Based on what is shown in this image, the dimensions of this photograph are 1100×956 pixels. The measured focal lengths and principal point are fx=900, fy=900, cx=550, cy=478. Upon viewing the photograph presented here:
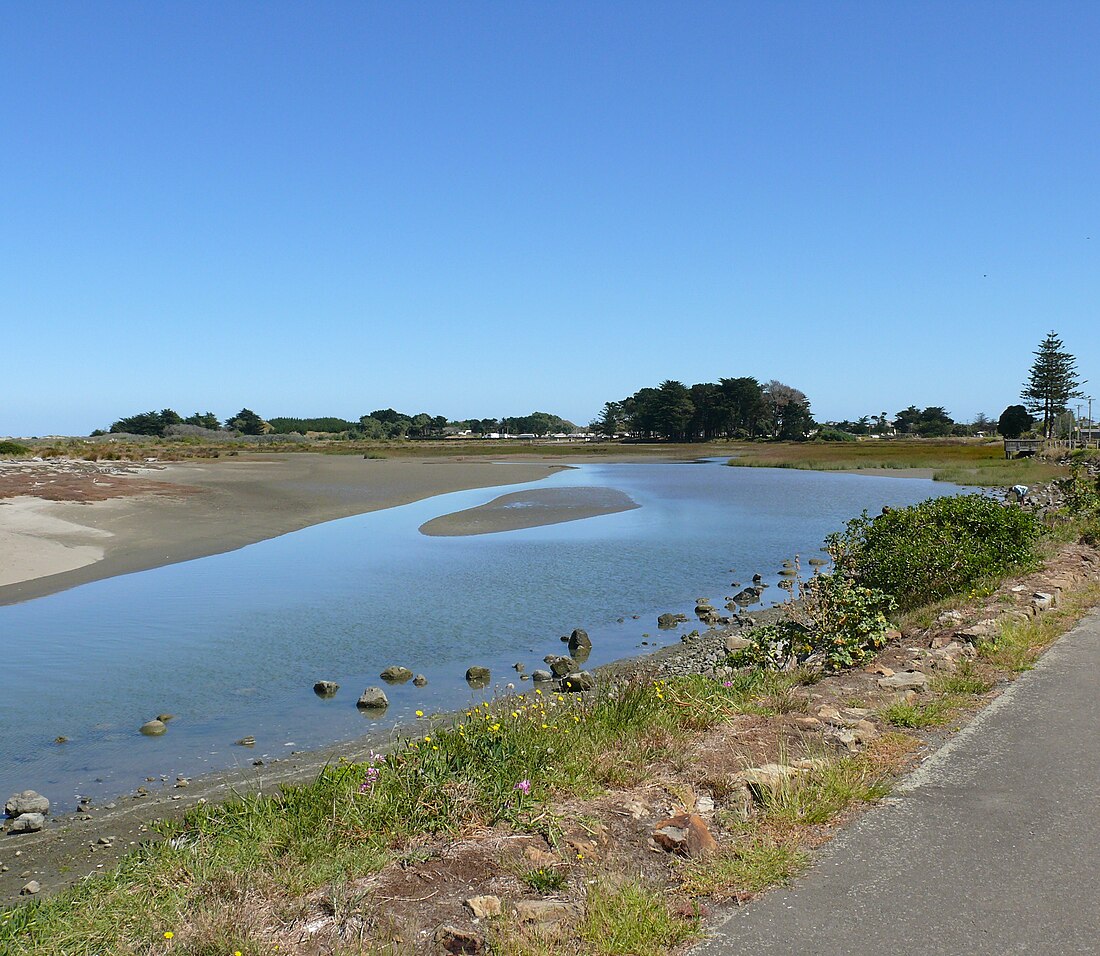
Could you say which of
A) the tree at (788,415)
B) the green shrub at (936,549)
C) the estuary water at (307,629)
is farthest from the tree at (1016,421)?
the green shrub at (936,549)

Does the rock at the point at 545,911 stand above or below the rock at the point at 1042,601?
below

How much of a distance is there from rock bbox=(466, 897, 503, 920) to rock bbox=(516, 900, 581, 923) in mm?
96

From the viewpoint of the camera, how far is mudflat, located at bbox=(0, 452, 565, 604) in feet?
72.2

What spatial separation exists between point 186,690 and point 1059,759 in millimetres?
10190

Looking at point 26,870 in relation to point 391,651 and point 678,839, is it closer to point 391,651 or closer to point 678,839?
point 678,839

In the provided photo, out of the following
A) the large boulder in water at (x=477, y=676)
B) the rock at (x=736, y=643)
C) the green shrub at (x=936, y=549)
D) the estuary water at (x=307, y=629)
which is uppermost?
Answer: the green shrub at (x=936, y=549)

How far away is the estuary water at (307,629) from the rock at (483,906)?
5.83m

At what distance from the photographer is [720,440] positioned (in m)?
147

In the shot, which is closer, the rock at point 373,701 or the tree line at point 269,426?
the rock at point 373,701

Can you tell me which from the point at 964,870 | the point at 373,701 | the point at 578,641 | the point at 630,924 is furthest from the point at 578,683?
the point at 630,924

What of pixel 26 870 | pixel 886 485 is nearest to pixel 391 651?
pixel 26 870

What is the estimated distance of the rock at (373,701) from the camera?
36.1ft

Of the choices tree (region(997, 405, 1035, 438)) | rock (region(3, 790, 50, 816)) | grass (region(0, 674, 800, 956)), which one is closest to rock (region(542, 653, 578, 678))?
grass (region(0, 674, 800, 956))

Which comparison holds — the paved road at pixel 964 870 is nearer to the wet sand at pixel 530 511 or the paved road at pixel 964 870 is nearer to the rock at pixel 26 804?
the rock at pixel 26 804
